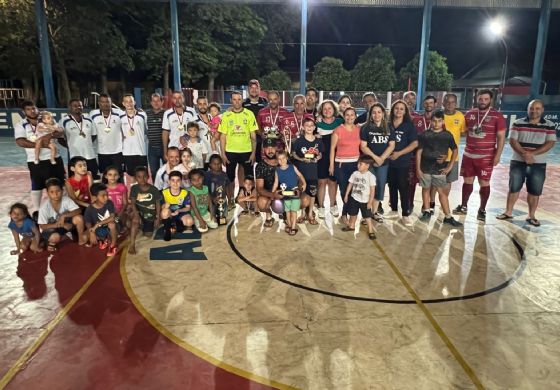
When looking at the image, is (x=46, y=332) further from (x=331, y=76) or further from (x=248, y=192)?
(x=331, y=76)

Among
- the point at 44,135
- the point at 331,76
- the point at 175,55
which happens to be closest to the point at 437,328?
the point at 44,135

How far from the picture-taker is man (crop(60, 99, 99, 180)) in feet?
21.1

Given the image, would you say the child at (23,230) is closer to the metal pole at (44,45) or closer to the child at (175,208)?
the child at (175,208)

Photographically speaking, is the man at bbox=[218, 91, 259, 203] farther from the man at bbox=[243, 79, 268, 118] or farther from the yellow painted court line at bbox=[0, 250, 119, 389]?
the yellow painted court line at bbox=[0, 250, 119, 389]

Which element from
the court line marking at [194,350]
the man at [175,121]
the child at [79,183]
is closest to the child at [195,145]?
the man at [175,121]

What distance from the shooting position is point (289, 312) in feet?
12.9

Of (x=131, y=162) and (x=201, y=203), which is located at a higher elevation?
(x=131, y=162)

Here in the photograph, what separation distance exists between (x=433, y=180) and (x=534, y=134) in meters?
1.66

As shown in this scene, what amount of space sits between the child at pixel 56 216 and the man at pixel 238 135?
2.44 meters

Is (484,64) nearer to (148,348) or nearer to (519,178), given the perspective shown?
(519,178)

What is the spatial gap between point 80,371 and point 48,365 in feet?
0.96

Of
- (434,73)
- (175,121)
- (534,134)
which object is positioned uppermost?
(434,73)

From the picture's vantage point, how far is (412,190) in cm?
700

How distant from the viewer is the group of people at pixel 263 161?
19.0 feet
